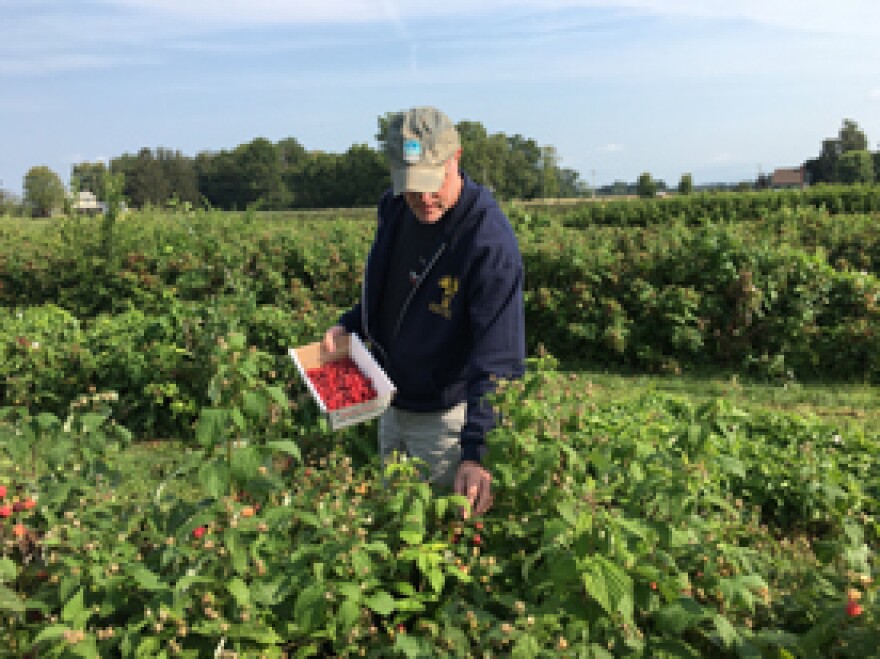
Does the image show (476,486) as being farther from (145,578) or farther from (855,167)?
(855,167)

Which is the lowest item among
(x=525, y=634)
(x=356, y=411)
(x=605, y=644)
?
(x=605, y=644)

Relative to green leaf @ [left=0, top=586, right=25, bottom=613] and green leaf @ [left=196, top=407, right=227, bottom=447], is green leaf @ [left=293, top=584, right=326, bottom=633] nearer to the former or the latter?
green leaf @ [left=196, top=407, right=227, bottom=447]

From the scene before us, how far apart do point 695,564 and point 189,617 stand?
3.98 ft

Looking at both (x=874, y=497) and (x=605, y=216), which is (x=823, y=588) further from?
(x=605, y=216)

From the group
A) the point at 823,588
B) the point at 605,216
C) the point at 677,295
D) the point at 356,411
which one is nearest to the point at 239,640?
the point at 356,411

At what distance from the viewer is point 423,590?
1606 millimetres

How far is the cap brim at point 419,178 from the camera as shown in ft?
7.25

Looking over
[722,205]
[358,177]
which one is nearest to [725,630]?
[722,205]

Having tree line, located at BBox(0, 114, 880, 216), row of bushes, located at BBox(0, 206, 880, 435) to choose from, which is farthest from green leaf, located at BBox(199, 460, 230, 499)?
tree line, located at BBox(0, 114, 880, 216)

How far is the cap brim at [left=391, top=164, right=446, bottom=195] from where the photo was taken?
2.21 m

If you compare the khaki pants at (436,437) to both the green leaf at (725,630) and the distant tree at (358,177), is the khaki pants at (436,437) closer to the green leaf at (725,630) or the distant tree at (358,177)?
the green leaf at (725,630)

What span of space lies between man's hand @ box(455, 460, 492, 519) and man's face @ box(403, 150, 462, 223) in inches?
36.6

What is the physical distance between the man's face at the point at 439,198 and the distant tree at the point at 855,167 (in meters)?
86.3

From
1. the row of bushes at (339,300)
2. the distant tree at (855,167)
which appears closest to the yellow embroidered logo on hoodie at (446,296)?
the row of bushes at (339,300)
